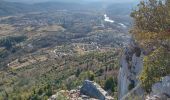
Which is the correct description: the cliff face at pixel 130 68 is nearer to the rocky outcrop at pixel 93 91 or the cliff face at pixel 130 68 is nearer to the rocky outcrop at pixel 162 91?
the rocky outcrop at pixel 162 91

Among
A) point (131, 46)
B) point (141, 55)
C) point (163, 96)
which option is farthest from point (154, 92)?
point (131, 46)

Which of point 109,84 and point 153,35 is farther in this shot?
point 109,84

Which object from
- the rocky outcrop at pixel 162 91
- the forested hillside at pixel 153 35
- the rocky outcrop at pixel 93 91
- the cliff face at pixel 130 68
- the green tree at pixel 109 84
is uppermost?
the forested hillside at pixel 153 35

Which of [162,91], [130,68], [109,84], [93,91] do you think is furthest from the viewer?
[109,84]

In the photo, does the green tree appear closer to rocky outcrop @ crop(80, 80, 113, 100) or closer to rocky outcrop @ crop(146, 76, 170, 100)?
rocky outcrop @ crop(80, 80, 113, 100)

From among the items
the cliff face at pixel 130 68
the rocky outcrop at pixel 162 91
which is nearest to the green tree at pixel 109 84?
the cliff face at pixel 130 68

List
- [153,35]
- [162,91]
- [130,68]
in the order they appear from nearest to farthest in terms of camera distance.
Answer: [162,91] < [153,35] < [130,68]

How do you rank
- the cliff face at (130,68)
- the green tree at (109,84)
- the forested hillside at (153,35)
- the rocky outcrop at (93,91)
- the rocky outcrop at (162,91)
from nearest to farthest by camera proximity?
1. the rocky outcrop at (162,91)
2. the forested hillside at (153,35)
3. the cliff face at (130,68)
4. the rocky outcrop at (93,91)
5. the green tree at (109,84)

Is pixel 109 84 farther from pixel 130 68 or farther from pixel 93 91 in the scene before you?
pixel 130 68

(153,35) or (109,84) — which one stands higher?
(153,35)

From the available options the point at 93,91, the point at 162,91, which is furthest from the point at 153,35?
the point at 93,91

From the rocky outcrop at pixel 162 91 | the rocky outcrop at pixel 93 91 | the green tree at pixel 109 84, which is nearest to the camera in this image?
the rocky outcrop at pixel 162 91
